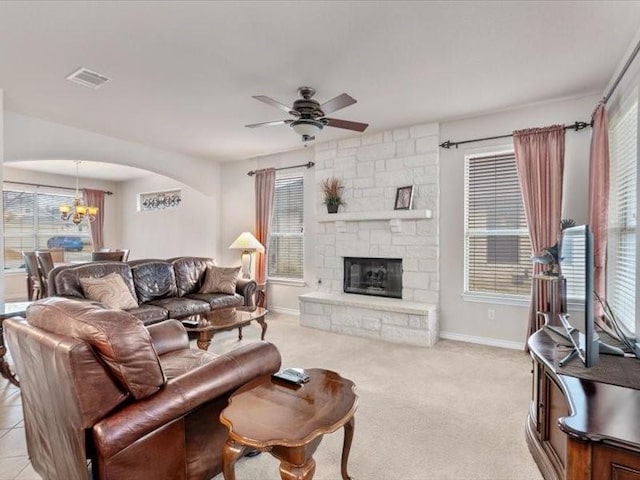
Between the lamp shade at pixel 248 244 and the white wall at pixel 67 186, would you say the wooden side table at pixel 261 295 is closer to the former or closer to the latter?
the lamp shade at pixel 248 244

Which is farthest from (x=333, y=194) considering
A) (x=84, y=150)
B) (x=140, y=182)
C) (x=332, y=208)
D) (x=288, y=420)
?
(x=140, y=182)

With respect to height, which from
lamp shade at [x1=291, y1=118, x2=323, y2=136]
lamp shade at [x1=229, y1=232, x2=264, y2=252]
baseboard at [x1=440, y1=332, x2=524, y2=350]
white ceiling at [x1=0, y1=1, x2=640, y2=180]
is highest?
white ceiling at [x1=0, y1=1, x2=640, y2=180]

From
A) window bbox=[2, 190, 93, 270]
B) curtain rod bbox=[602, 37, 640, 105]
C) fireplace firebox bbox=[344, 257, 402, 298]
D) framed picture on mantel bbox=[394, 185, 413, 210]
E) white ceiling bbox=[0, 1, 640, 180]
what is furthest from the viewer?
window bbox=[2, 190, 93, 270]

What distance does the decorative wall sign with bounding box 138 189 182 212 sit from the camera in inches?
294

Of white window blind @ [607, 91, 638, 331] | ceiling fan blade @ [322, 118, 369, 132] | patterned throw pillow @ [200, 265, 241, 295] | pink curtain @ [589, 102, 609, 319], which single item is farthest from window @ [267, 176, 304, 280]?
white window blind @ [607, 91, 638, 331]

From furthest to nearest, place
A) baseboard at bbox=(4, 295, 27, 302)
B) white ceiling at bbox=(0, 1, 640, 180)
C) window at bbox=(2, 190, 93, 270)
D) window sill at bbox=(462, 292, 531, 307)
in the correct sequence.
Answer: window at bbox=(2, 190, 93, 270), baseboard at bbox=(4, 295, 27, 302), window sill at bbox=(462, 292, 531, 307), white ceiling at bbox=(0, 1, 640, 180)

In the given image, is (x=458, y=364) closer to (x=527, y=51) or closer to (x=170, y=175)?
(x=527, y=51)

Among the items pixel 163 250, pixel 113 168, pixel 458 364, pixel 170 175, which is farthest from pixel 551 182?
pixel 113 168

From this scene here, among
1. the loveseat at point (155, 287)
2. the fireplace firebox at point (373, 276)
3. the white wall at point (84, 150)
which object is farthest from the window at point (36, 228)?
the fireplace firebox at point (373, 276)

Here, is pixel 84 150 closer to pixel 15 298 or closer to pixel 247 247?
pixel 247 247

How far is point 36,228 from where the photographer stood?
7527 millimetres

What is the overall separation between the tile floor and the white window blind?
385 centimetres

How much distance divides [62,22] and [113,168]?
18.4ft

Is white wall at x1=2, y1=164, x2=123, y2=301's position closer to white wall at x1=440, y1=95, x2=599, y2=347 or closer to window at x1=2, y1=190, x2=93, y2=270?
window at x1=2, y1=190, x2=93, y2=270
